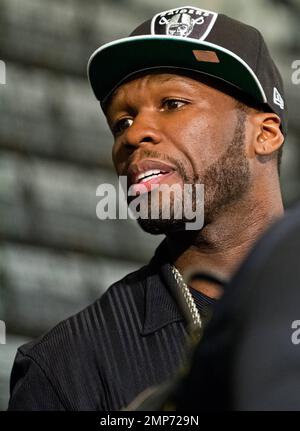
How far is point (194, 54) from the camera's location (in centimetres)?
237

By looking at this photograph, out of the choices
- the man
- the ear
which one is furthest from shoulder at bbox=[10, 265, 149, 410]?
the man

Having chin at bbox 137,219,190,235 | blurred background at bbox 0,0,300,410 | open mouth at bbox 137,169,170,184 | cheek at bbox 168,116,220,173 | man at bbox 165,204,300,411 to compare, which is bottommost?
man at bbox 165,204,300,411

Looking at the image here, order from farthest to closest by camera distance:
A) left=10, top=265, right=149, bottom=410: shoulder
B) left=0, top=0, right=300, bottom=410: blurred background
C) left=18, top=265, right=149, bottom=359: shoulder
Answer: left=0, top=0, right=300, bottom=410: blurred background, left=18, top=265, right=149, bottom=359: shoulder, left=10, top=265, right=149, bottom=410: shoulder

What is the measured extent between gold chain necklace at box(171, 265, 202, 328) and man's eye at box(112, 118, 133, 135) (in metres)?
0.32

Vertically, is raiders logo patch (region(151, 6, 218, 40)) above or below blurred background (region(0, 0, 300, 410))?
below

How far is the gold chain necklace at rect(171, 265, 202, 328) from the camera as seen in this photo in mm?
2286

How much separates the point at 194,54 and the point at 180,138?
0.59ft

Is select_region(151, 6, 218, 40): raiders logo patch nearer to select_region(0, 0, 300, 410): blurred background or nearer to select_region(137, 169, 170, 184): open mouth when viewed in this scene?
select_region(137, 169, 170, 184): open mouth

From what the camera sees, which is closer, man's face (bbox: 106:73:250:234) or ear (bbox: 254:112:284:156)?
man's face (bbox: 106:73:250:234)

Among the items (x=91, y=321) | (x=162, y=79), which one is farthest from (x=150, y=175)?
(x=91, y=321)

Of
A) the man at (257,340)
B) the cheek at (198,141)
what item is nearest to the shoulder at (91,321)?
the cheek at (198,141)

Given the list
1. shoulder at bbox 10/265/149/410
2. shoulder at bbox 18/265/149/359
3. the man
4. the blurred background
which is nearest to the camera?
the man

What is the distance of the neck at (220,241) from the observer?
2.41 meters

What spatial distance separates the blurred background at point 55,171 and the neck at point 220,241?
1.84m
